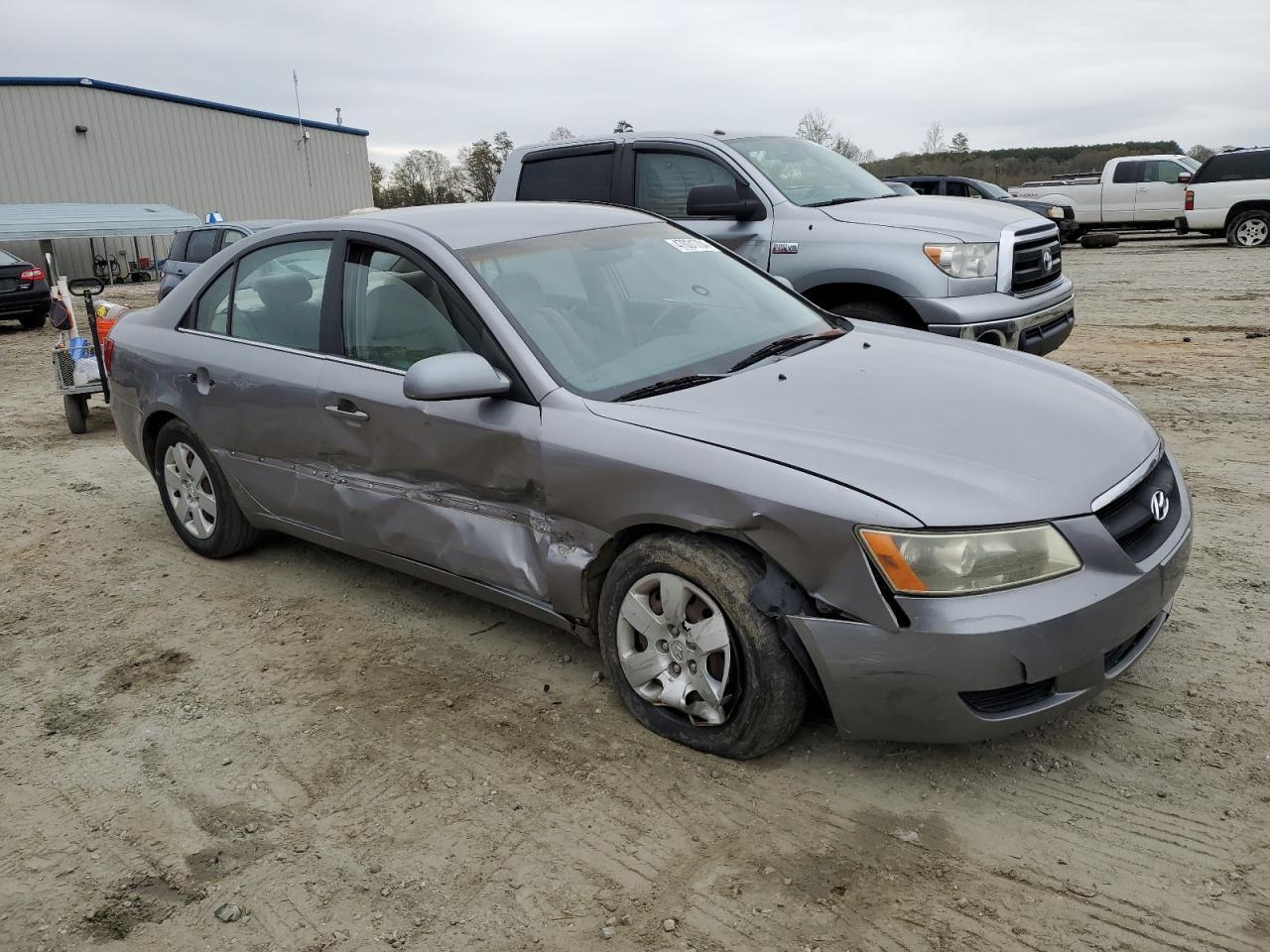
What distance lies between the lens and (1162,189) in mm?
22266

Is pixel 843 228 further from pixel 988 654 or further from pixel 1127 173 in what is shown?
pixel 1127 173

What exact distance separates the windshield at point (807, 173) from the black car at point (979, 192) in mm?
11756

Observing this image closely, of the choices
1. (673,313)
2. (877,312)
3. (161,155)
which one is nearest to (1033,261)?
(877,312)

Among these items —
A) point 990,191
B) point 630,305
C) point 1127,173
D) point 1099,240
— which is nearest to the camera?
point 630,305

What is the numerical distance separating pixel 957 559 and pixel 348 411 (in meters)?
2.42

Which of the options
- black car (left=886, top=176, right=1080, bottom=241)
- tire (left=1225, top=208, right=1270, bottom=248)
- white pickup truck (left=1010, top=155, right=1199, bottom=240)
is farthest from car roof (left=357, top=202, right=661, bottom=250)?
white pickup truck (left=1010, top=155, right=1199, bottom=240)

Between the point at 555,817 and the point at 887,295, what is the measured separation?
4605 mm

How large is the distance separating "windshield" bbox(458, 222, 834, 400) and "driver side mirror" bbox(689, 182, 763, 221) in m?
2.42

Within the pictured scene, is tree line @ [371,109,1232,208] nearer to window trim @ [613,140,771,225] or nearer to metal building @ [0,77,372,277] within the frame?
metal building @ [0,77,372,277]

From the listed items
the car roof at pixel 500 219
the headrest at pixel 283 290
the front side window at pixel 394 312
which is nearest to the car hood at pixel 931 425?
the front side window at pixel 394 312

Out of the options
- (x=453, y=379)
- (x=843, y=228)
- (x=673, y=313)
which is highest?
(x=843, y=228)

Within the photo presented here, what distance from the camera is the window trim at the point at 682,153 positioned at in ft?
23.1

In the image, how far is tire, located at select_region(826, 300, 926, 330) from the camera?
6.63 meters

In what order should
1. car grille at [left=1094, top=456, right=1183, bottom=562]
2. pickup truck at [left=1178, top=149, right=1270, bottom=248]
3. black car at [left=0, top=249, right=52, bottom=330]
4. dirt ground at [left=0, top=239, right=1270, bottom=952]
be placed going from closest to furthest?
dirt ground at [left=0, top=239, right=1270, bottom=952] → car grille at [left=1094, top=456, right=1183, bottom=562] → black car at [left=0, top=249, right=52, bottom=330] → pickup truck at [left=1178, top=149, right=1270, bottom=248]
